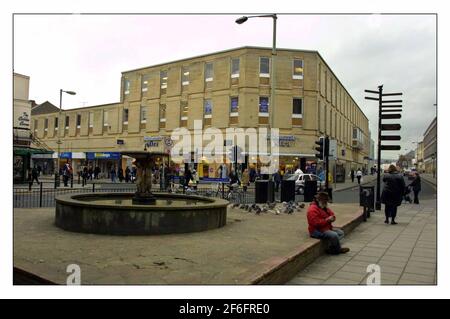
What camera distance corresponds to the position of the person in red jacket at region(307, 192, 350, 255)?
22.7ft

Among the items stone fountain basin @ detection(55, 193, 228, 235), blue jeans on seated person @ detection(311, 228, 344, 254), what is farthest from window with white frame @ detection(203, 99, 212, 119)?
blue jeans on seated person @ detection(311, 228, 344, 254)

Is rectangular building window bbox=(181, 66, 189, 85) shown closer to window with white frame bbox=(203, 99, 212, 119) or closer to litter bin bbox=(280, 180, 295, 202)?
window with white frame bbox=(203, 99, 212, 119)

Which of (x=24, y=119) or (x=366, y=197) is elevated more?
(x=24, y=119)

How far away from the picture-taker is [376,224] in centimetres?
1102

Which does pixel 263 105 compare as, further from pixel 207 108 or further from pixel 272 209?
pixel 272 209

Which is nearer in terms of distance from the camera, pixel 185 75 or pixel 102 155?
pixel 185 75

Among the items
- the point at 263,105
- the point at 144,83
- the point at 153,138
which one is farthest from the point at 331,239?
the point at 144,83

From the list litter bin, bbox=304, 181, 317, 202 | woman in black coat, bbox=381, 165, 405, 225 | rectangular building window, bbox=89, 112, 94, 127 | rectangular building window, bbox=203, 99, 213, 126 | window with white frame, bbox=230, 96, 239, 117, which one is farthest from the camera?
rectangular building window, bbox=89, 112, 94, 127

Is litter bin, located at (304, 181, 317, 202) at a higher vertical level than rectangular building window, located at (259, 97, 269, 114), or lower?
lower

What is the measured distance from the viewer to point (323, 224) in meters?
7.01

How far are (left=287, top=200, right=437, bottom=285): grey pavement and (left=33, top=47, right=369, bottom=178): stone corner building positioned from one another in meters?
24.8

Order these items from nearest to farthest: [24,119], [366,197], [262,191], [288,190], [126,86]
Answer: [366,197] < [262,191] < [288,190] < [24,119] < [126,86]

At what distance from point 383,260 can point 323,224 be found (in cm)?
120
